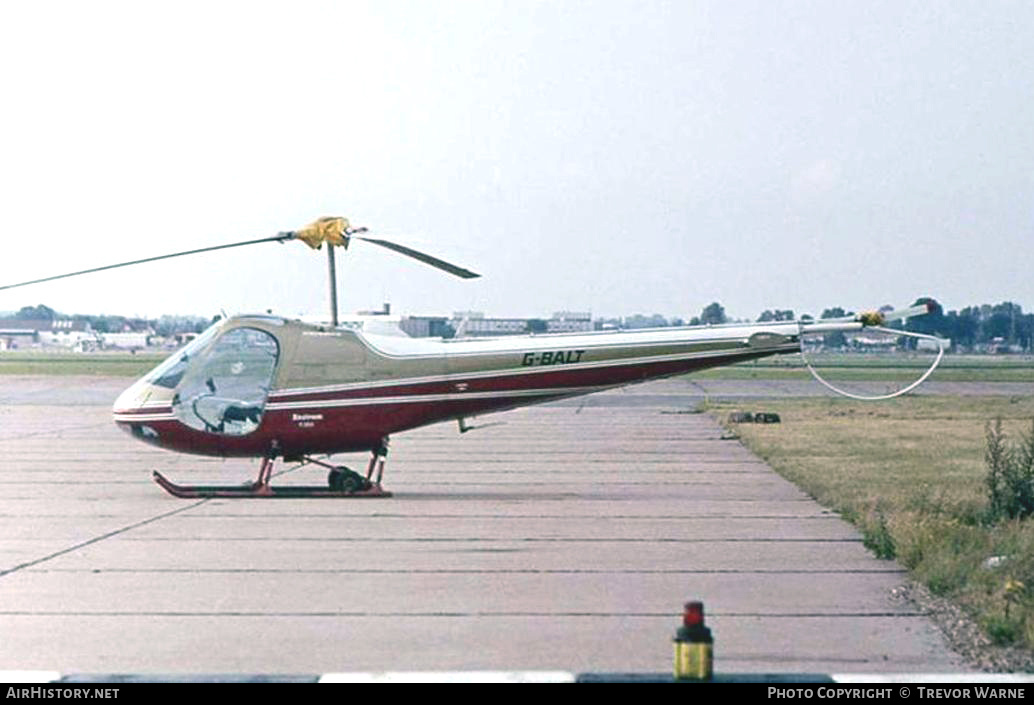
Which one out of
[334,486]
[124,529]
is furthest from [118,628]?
[334,486]

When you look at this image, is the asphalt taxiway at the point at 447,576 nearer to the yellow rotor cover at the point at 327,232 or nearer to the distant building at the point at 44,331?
the yellow rotor cover at the point at 327,232

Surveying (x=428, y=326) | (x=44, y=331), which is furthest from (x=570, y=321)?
(x=44, y=331)

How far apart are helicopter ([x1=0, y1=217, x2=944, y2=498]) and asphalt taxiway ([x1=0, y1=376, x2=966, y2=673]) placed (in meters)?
0.96

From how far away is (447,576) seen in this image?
12.5 meters

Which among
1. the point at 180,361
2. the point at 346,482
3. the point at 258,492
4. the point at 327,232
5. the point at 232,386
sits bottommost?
the point at 258,492

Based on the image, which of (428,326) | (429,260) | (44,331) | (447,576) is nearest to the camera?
(447,576)

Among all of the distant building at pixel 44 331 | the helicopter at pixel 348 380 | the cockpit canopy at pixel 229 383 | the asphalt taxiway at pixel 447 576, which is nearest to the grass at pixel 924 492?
the asphalt taxiway at pixel 447 576

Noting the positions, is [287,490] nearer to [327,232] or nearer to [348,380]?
[348,380]

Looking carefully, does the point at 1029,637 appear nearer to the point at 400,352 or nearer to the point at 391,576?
the point at 391,576

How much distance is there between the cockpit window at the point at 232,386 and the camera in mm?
19016

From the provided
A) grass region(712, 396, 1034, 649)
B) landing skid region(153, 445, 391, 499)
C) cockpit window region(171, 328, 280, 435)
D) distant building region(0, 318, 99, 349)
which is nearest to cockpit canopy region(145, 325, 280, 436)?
cockpit window region(171, 328, 280, 435)

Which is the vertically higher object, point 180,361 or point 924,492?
point 180,361

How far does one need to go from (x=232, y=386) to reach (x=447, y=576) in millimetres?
7459
